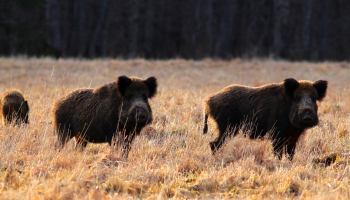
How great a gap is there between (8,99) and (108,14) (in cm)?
4093

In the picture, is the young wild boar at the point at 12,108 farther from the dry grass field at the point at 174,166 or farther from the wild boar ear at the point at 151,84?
the wild boar ear at the point at 151,84

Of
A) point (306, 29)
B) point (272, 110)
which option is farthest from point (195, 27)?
point (272, 110)

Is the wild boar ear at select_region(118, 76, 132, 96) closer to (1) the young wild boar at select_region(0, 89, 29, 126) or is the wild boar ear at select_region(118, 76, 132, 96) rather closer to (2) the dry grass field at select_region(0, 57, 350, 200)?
(2) the dry grass field at select_region(0, 57, 350, 200)

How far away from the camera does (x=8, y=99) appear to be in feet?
38.2

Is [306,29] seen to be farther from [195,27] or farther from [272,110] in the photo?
[272,110]

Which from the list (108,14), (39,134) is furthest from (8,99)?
(108,14)

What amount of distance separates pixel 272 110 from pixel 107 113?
2445mm

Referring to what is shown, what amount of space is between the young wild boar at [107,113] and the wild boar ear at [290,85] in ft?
6.19

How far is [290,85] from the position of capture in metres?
8.72

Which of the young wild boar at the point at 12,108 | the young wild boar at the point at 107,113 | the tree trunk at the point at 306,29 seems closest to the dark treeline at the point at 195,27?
the tree trunk at the point at 306,29

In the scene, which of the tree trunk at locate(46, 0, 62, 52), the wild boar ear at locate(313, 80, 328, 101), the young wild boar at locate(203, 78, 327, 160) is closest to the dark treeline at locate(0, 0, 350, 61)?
the tree trunk at locate(46, 0, 62, 52)

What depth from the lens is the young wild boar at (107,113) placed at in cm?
830

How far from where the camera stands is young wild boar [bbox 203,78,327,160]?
28.3 feet

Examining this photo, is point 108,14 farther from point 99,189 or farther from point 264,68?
point 99,189
